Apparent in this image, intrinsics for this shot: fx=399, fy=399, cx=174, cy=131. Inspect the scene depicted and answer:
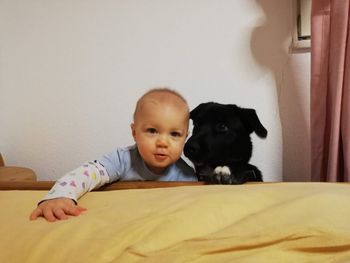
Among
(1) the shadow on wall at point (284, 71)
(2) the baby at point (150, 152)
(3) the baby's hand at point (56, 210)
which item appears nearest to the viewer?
(3) the baby's hand at point (56, 210)

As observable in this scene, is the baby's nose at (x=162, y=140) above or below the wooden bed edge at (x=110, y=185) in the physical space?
above

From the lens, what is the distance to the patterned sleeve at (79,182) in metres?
0.75

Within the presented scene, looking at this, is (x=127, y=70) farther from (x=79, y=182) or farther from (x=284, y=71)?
(x=79, y=182)

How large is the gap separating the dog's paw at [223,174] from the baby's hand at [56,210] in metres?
0.34

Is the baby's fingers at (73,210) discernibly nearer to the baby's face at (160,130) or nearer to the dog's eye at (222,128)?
the baby's face at (160,130)

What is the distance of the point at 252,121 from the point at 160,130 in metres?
0.24

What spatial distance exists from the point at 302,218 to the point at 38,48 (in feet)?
3.72

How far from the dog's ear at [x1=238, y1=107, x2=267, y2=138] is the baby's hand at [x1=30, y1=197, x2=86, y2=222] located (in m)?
0.48

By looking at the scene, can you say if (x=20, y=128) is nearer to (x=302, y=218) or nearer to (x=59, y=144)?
(x=59, y=144)

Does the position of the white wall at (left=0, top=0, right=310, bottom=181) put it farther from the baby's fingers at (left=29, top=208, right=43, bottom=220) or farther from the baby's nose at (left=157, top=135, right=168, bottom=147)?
the baby's fingers at (left=29, top=208, right=43, bottom=220)

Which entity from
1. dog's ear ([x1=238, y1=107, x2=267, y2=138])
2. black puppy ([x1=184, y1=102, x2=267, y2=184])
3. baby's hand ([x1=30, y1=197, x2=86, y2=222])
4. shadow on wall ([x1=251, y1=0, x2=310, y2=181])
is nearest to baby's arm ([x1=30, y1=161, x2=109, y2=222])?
baby's hand ([x1=30, y1=197, x2=86, y2=222])

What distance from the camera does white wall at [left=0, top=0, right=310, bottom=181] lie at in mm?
1268

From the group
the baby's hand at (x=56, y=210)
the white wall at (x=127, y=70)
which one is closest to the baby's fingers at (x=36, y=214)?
the baby's hand at (x=56, y=210)

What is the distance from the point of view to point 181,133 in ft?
3.12
